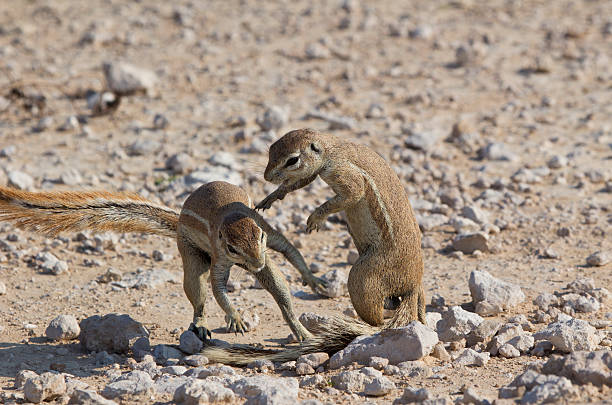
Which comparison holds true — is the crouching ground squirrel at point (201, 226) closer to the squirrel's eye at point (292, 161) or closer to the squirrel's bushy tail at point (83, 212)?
the squirrel's bushy tail at point (83, 212)

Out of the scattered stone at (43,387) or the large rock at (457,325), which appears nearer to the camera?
the scattered stone at (43,387)

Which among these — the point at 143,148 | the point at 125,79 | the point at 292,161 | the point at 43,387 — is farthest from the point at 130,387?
the point at 125,79

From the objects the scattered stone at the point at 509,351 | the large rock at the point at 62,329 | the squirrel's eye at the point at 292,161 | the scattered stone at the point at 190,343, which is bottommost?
the scattered stone at the point at 509,351

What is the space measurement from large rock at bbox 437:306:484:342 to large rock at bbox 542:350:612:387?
41.5 inches

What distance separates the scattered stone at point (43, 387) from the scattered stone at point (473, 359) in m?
2.48

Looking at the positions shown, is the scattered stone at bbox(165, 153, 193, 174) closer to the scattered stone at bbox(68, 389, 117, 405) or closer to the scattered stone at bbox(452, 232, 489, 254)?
the scattered stone at bbox(452, 232, 489, 254)

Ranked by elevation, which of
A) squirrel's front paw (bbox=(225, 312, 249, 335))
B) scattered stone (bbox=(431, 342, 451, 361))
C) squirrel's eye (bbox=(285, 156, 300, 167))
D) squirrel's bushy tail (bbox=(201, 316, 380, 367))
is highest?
squirrel's eye (bbox=(285, 156, 300, 167))

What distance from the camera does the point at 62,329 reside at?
5.99 metres

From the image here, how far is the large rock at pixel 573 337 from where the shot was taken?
520 centimetres

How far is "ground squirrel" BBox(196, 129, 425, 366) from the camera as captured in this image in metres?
5.41

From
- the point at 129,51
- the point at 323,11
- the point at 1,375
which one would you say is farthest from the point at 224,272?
the point at 323,11

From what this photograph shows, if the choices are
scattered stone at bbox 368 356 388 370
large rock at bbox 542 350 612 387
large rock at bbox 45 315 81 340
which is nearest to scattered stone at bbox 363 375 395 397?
scattered stone at bbox 368 356 388 370

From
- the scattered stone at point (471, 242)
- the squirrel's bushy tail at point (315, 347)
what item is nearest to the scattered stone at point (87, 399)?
the squirrel's bushy tail at point (315, 347)

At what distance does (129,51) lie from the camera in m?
13.5
